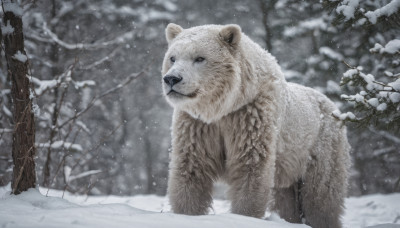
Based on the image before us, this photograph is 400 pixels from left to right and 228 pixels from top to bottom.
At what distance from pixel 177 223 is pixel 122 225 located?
0.37 m

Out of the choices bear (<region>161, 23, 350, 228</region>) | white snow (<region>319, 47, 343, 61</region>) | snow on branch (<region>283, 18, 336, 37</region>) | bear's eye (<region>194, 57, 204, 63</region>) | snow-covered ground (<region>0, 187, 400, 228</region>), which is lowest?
snow-covered ground (<region>0, 187, 400, 228</region>)

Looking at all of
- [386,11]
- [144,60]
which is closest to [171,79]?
[386,11]

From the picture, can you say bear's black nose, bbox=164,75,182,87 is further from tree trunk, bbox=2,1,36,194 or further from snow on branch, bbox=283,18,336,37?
snow on branch, bbox=283,18,336,37

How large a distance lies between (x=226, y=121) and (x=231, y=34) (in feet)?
3.05

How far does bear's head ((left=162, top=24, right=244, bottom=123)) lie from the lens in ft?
12.0

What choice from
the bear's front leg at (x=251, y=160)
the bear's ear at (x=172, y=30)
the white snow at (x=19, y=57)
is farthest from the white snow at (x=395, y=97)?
Result: the white snow at (x=19, y=57)

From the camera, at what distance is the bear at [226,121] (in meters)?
3.60

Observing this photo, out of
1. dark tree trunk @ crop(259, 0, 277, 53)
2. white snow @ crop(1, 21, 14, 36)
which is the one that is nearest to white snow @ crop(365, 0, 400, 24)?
white snow @ crop(1, 21, 14, 36)

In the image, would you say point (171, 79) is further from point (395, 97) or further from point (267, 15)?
point (267, 15)

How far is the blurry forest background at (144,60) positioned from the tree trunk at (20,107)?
228 centimetres

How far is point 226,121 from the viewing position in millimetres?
3816

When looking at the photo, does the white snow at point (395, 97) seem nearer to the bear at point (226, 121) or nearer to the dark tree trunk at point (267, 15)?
the bear at point (226, 121)

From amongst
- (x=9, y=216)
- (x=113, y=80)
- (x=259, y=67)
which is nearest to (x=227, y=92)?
(x=259, y=67)

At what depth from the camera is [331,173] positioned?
4746mm
